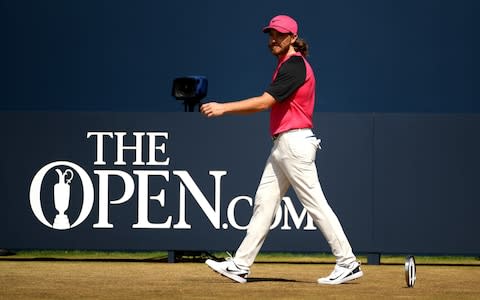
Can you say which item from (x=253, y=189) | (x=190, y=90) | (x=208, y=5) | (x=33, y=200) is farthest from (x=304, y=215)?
(x=208, y=5)

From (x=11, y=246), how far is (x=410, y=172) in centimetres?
364

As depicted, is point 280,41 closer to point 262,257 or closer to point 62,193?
point 62,193

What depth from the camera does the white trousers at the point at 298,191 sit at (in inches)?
372

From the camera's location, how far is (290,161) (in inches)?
372

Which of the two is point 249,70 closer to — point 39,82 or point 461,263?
point 39,82

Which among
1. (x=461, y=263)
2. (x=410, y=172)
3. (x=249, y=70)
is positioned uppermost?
(x=249, y=70)

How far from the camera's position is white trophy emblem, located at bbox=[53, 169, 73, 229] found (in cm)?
1213

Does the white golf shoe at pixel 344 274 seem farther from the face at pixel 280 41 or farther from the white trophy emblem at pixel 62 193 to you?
the white trophy emblem at pixel 62 193

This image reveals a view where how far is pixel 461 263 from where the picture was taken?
1282 centimetres

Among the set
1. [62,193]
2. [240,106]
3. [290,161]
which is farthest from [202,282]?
[62,193]

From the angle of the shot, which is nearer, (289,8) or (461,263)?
(461,263)

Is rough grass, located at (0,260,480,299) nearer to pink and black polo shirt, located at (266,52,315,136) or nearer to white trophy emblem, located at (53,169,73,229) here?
white trophy emblem, located at (53,169,73,229)

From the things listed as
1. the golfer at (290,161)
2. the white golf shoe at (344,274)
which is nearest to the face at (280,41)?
the golfer at (290,161)

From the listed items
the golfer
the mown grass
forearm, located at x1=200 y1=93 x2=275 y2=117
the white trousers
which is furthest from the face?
the mown grass
